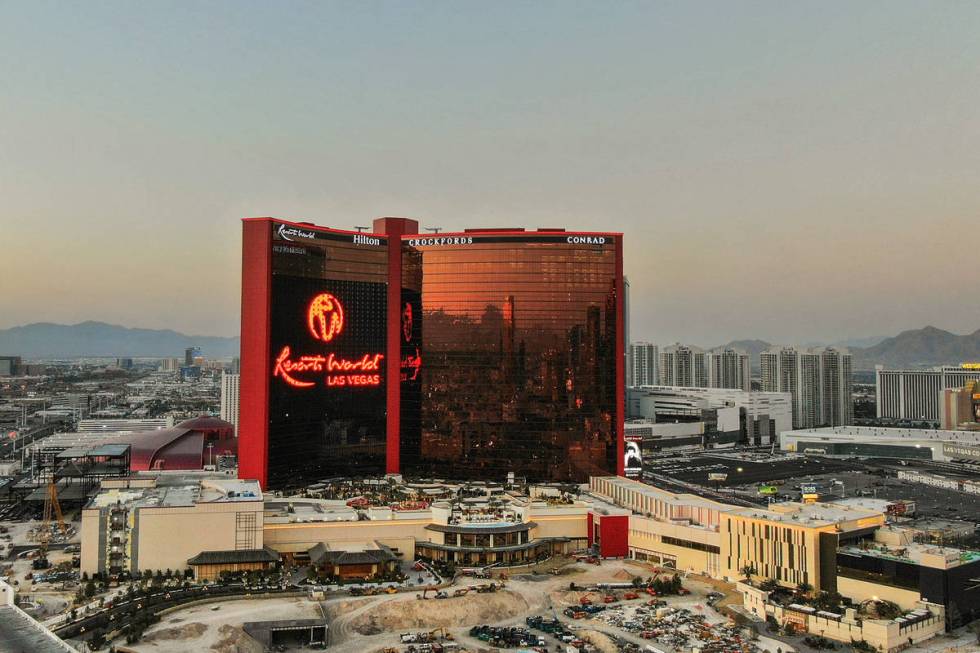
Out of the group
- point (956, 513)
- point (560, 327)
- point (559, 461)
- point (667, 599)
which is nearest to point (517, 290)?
point (560, 327)

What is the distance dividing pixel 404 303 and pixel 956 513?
8752 cm

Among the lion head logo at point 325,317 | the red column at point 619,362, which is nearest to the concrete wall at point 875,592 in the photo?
the red column at point 619,362

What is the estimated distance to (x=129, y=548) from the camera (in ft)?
275

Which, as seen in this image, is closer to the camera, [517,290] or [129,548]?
[129,548]

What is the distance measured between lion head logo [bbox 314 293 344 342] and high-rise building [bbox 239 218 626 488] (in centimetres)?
20

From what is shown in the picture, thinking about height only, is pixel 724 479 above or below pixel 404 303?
below

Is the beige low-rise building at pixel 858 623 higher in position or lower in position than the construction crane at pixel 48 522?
lower

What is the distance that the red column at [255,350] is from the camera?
11225 cm

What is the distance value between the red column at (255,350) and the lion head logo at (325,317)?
775 centimetres

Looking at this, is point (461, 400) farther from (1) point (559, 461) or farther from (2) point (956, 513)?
(2) point (956, 513)

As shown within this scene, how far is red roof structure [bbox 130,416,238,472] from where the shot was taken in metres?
141

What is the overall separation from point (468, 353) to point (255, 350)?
3127 centimetres

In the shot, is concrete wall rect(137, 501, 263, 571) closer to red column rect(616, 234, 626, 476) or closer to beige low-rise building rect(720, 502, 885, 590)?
beige low-rise building rect(720, 502, 885, 590)

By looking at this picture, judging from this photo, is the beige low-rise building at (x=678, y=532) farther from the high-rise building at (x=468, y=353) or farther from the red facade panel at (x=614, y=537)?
the high-rise building at (x=468, y=353)
